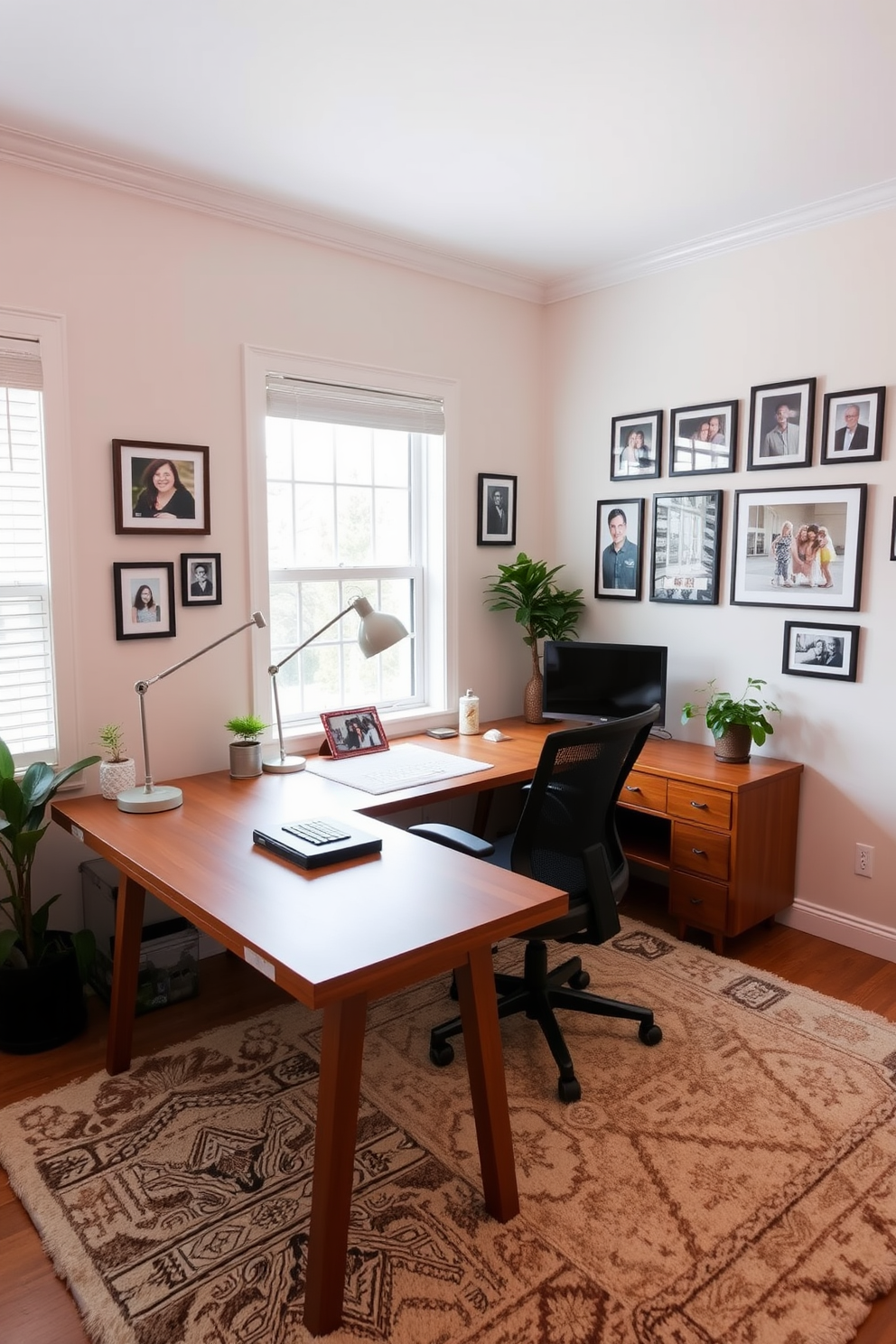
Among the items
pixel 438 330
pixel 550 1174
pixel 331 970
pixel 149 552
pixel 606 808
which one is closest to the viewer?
pixel 331 970

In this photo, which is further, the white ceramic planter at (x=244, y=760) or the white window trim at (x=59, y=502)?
the white ceramic planter at (x=244, y=760)

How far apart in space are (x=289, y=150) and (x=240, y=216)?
0.43 metres

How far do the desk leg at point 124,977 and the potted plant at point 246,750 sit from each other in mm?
638

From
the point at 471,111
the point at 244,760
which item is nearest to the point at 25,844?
the point at 244,760

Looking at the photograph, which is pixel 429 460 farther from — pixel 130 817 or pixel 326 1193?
pixel 326 1193

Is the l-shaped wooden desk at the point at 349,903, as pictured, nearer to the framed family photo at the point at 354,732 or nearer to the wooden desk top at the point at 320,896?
the wooden desk top at the point at 320,896

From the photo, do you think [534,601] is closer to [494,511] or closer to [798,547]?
[494,511]

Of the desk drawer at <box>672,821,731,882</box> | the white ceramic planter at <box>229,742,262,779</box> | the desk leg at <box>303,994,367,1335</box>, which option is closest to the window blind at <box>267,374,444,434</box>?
the white ceramic planter at <box>229,742,262,779</box>

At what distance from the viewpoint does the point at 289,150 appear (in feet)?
8.94

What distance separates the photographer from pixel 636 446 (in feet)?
12.6

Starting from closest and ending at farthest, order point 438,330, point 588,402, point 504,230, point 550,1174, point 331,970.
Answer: point 331,970 → point 550,1174 → point 504,230 → point 438,330 → point 588,402

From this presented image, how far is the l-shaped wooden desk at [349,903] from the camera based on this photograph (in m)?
1.65

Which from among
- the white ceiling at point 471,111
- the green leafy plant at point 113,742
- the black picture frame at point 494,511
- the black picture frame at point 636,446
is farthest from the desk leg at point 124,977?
the black picture frame at point 636,446

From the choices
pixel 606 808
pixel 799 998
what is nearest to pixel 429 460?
pixel 606 808
